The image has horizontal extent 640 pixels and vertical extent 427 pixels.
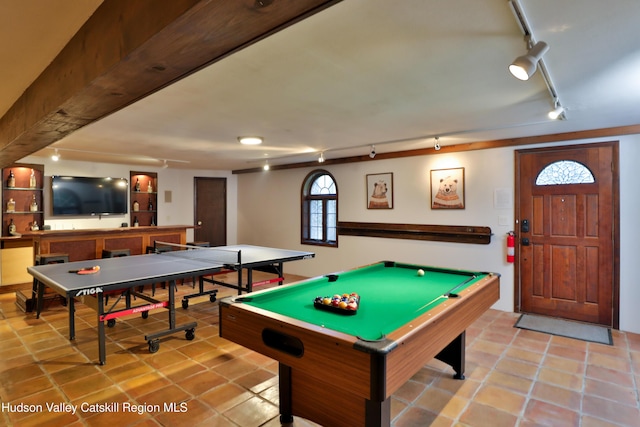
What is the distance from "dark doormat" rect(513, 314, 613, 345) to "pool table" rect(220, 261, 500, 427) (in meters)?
1.73

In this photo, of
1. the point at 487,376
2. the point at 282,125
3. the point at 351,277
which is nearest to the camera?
the point at 487,376

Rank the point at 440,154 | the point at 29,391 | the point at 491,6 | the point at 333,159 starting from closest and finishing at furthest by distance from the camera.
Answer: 1. the point at 491,6
2. the point at 29,391
3. the point at 440,154
4. the point at 333,159

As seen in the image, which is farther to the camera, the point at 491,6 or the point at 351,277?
the point at 351,277

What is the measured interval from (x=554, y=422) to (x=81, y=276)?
3932 mm

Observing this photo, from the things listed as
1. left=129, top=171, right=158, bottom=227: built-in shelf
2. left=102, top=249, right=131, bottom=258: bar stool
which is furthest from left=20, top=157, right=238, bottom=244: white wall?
left=102, top=249, right=131, bottom=258: bar stool

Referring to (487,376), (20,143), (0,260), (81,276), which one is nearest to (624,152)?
(487,376)

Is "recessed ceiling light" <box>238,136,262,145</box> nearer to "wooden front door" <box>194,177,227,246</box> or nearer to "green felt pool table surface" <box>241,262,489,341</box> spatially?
"green felt pool table surface" <box>241,262,489,341</box>

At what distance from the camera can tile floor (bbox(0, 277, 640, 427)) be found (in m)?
2.30

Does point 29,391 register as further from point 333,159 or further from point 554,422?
point 333,159

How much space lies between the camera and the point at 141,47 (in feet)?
4.19

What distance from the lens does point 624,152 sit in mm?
3820

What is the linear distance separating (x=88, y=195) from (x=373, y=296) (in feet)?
20.2

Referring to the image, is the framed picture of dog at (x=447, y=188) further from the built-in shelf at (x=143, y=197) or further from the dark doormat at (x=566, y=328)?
the built-in shelf at (x=143, y=197)

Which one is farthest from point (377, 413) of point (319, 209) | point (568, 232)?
point (319, 209)
